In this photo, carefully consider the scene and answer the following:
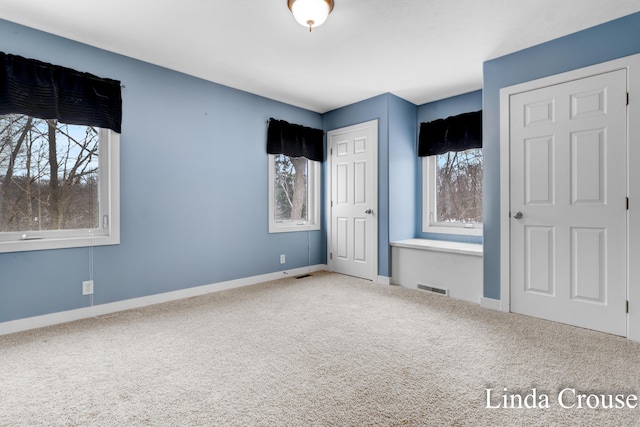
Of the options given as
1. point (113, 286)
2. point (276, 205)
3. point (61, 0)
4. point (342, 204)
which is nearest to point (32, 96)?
point (61, 0)

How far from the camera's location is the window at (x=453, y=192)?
12.8 feet

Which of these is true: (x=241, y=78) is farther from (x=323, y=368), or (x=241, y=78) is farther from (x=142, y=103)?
(x=323, y=368)

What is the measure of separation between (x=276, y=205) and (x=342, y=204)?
3.10ft

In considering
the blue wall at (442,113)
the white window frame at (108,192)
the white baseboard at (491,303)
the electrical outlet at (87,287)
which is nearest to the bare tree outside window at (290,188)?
the blue wall at (442,113)

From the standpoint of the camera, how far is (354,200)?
433 cm

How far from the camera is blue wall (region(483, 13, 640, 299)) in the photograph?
2.38 meters

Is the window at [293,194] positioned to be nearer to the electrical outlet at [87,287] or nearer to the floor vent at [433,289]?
the floor vent at [433,289]

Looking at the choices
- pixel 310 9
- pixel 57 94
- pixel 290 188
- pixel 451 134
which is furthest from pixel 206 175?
pixel 451 134

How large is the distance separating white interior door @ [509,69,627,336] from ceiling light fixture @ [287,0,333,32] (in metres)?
1.93

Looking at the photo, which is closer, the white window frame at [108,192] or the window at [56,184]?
the window at [56,184]

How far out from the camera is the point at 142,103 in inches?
119

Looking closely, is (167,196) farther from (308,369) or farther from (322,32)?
(308,369)

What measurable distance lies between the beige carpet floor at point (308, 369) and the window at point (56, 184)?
29.5 inches

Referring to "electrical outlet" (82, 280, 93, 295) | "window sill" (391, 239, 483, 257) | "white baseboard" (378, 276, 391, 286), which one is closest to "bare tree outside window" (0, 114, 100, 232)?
"electrical outlet" (82, 280, 93, 295)
